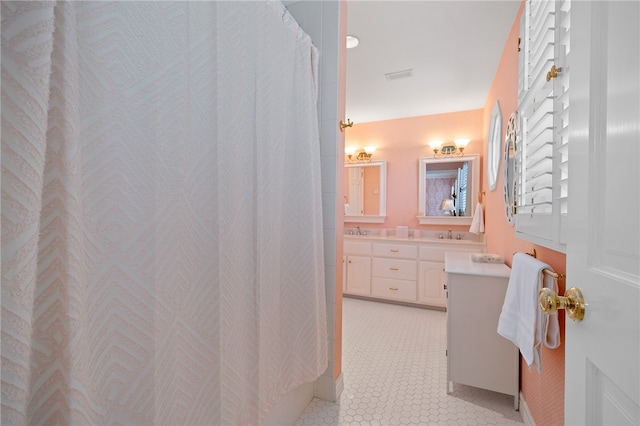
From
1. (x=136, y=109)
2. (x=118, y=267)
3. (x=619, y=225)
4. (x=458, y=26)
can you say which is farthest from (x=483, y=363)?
(x=458, y=26)

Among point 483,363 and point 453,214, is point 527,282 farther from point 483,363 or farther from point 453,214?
point 453,214

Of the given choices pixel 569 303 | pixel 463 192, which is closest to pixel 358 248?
pixel 463 192

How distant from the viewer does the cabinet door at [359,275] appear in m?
3.79

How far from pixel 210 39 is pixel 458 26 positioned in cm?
198

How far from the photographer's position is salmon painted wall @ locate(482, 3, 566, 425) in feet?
4.08

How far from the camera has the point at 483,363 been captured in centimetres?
181

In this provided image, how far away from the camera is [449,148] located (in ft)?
12.6

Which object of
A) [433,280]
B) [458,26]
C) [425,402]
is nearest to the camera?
[425,402]

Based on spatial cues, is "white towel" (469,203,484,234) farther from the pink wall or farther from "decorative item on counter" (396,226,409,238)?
"decorative item on counter" (396,226,409,238)

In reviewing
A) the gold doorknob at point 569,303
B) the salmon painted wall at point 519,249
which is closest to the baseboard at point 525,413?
the salmon painted wall at point 519,249

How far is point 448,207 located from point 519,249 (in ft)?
6.78

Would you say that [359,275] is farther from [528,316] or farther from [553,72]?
[553,72]

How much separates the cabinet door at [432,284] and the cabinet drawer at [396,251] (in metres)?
0.17

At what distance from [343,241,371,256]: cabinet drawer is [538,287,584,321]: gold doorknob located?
3.10m
